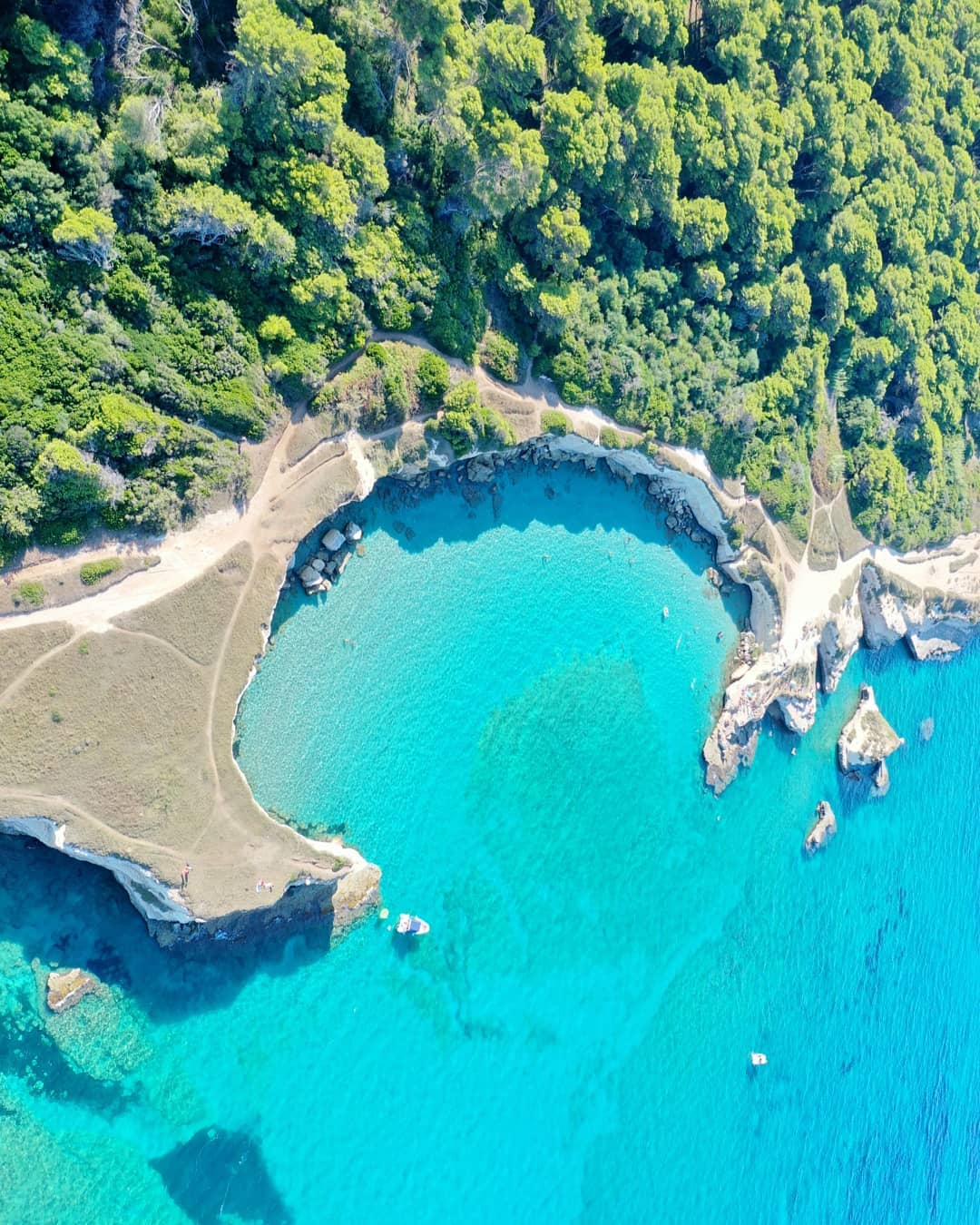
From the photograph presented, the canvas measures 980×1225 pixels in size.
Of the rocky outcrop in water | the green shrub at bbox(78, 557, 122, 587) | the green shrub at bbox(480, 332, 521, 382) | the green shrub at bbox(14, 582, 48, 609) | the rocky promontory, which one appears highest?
the green shrub at bbox(480, 332, 521, 382)

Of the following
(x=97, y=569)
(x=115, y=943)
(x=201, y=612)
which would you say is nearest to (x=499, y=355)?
(x=201, y=612)

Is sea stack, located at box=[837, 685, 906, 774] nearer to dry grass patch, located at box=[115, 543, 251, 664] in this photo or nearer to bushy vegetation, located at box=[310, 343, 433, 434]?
bushy vegetation, located at box=[310, 343, 433, 434]

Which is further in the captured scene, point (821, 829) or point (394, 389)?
point (821, 829)

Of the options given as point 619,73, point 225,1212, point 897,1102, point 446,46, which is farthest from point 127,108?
point 897,1102

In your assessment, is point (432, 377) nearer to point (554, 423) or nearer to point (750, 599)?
point (554, 423)

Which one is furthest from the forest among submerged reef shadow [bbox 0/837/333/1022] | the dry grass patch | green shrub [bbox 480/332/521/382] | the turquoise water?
submerged reef shadow [bbox 0/837/333/1022]

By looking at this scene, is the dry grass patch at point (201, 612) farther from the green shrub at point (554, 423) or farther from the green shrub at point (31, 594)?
the green shrub at point (554, 423)

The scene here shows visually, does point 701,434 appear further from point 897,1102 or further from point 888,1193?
point 888,1193

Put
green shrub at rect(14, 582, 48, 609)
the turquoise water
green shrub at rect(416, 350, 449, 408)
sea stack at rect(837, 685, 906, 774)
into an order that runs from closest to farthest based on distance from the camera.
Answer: green shrub at rect(14, 582, 48, 609), the turquoise water, green shrub at rect(416, 350, 449, 408), sea stack at rect(837, 685, 906, 774)
